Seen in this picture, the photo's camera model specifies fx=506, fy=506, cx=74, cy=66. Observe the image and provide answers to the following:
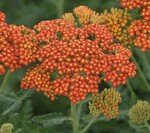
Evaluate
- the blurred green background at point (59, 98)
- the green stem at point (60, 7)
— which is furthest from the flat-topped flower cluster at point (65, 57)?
the green stem at point (60, 7)

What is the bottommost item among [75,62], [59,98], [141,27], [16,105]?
[16,105]

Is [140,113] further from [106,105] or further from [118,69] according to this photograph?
[118,69]

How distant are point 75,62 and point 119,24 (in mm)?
1373

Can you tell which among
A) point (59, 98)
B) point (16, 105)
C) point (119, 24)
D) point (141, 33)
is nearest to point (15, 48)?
point (16, 105)

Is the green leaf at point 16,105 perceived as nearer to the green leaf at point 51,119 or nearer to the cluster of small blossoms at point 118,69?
the green leaf at point 51,119

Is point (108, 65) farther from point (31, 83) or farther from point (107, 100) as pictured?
point (31, 83)

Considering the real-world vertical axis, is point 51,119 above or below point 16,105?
below

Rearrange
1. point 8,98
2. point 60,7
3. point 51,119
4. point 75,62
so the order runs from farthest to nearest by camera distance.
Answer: point 60,7
point 51,119
point 8,98
point 75,62

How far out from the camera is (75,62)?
6625mm

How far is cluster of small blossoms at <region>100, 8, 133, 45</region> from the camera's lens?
24.9 ft

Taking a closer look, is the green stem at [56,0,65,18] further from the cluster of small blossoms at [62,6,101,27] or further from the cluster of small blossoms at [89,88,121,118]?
the cluster of small blossoms at [89,88,121,118]

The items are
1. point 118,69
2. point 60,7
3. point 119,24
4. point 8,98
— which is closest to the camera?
point 118,69

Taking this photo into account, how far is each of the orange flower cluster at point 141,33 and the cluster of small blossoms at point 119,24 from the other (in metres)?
0.20

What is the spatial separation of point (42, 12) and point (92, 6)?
1015mm
